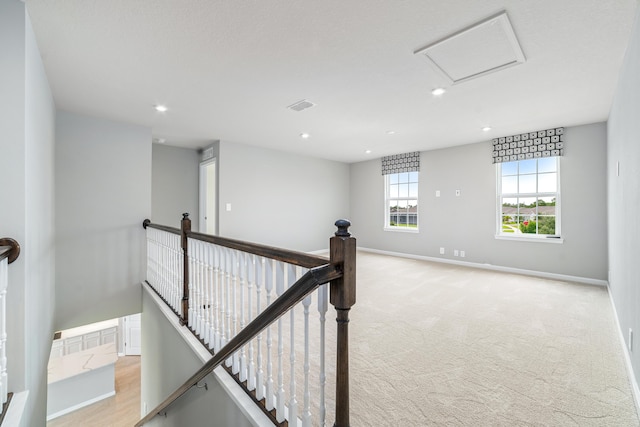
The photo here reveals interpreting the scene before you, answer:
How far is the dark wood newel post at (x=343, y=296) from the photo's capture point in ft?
3.39

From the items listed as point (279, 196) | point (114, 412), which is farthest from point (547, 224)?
point (114, 412)

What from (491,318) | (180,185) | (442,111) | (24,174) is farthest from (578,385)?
(180,185)

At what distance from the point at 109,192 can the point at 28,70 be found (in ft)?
7.62

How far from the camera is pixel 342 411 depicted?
3.51 feet

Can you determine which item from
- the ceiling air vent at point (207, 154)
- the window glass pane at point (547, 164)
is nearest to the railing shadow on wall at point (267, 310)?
the ceiling air vent at point (207, 154)

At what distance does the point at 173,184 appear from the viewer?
5449 mm

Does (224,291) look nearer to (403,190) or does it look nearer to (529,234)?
(529,234)

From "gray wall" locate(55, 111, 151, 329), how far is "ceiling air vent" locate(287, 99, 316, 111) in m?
2.44

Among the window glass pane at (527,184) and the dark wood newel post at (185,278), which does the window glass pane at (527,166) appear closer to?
the window glass pane at (527,184)

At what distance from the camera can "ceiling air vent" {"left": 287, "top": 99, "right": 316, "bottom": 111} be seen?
330 centimetres

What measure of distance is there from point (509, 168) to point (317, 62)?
4.37 m

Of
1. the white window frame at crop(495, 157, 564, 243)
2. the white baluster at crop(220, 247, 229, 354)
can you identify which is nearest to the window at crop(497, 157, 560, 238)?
the white window frame at crop(495, 157, 564, 243)

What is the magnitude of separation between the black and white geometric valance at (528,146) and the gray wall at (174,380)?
5.42 metres

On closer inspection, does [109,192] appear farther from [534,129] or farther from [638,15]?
[534,129]
